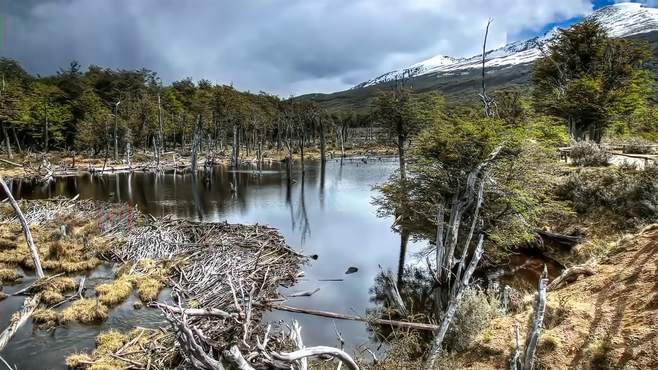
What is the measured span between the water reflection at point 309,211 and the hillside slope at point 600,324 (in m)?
5.83

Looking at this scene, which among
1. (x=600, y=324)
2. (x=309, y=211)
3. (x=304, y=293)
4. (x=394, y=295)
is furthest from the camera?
(x=309, y=211)

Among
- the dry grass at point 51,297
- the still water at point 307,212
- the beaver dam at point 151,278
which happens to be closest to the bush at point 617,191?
the still water at point 307,212

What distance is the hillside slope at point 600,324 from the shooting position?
331 inches

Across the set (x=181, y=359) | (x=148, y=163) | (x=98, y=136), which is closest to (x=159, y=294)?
(x=181, y=359)

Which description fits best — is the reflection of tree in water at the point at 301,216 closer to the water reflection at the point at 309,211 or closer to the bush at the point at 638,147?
the water reflection at the point at 309,211

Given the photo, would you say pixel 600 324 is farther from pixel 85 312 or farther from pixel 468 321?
pixel 85 312

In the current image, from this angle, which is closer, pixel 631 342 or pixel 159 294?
pixel 631 342

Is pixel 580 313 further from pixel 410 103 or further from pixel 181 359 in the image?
pixel 410 103

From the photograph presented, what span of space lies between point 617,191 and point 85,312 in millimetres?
25579

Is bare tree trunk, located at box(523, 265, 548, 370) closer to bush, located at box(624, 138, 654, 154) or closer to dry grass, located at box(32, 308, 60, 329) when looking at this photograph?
dry grass, located at box(32, 308, 60, 329)

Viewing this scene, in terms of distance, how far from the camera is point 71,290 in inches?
749

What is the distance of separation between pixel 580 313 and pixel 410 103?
94.2 feet

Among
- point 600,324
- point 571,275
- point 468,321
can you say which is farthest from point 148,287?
point 600,324

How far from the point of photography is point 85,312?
→ 1628 cm
